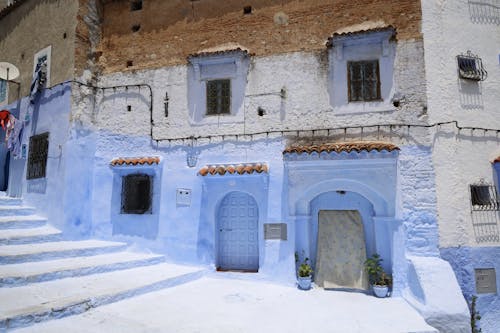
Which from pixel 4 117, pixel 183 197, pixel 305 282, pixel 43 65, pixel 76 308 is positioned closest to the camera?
pixel 76 308

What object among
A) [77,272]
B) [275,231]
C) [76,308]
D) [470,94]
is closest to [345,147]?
[275,231]

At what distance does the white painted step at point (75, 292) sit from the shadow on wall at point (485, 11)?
35.1 ft

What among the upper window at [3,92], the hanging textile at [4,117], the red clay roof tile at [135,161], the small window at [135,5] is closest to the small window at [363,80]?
the red clay roof tile at [135,161]

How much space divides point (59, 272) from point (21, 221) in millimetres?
3732

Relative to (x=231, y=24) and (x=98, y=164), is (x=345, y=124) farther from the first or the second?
(x=98, y=164)

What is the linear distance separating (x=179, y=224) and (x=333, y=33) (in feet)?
23.7

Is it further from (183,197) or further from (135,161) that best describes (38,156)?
(183,197)

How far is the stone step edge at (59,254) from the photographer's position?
24.0 ft

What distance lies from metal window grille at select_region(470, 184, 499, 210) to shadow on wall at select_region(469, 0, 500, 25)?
4.66m

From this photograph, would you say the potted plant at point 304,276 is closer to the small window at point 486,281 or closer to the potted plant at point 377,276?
the potted plant at point 377,276

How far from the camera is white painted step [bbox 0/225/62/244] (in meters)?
8.40

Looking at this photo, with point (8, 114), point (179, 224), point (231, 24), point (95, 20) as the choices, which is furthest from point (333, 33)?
point (8, 114)

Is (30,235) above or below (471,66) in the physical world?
below

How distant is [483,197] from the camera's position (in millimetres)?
8555
